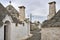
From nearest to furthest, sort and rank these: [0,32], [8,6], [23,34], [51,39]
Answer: [51,39] → [0,32] → [23,34] → [8,6]

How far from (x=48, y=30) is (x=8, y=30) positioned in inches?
236

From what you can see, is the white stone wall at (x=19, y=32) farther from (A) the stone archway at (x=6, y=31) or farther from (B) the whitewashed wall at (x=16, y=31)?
(A) the stone archway at (x=6, y=31)

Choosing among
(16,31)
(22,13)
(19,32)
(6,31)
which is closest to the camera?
(6,31)

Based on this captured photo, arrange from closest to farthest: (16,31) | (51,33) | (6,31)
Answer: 1. (51,33)
2. (6,31)
3. (16,31)

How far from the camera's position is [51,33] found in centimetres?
1019

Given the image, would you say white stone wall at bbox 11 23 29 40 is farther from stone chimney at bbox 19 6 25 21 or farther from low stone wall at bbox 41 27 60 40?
low stone wall at bbox 41 27 60 40

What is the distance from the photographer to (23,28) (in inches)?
706

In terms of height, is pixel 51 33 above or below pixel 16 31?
above

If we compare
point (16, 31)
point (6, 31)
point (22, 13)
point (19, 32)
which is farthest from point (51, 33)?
point (22, 13)

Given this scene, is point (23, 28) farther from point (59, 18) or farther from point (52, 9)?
point (59, 18)

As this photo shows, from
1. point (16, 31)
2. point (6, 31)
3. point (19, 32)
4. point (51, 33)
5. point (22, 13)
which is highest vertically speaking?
point (22, 13)

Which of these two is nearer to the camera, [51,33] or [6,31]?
[51,33]

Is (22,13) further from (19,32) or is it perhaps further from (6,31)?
(6,31)

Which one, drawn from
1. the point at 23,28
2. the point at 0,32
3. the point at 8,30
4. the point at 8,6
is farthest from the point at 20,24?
the point at 8,6
